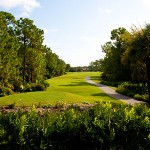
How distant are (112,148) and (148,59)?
46.6 feet

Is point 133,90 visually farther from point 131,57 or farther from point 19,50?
point 19,50

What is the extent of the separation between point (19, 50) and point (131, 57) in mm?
28848

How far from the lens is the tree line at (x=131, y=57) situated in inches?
872

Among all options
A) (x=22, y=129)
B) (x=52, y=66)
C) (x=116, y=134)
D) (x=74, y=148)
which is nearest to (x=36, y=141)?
(x=22, y=129)

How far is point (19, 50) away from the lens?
48812mm

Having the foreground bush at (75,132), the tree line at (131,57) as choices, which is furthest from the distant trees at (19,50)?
the foreground bush at (75,132)

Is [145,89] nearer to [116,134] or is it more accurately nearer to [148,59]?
[148,59]

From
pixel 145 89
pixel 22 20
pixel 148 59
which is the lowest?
pixel 145 89

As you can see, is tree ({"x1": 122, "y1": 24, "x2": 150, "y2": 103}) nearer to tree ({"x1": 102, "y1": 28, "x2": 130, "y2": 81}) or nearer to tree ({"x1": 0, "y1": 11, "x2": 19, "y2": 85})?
tree ({"x1": 0, "y1": 11, "x2": 19, "y2": 85})

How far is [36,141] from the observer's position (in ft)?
27.9

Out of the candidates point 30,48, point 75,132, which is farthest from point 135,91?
point 75,132

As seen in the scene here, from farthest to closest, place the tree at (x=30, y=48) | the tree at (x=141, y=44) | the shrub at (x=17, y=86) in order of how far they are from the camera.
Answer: the tree at (x=30, y=48) < the shrub at (x=17, y=86) < the tree at (x=141, y=44)

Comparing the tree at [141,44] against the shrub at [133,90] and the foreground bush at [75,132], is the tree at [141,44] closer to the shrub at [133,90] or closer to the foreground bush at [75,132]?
the shrub at [133,90]

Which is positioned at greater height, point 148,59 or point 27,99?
point 148,59
